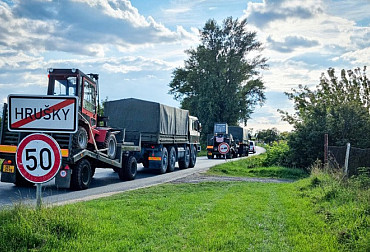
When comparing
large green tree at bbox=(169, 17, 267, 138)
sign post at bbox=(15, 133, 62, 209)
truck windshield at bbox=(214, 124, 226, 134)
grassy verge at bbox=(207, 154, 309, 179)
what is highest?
large green tree at bbox=(169, 17, 267, 138)

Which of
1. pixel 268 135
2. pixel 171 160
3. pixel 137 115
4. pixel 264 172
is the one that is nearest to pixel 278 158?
pixel 264 172

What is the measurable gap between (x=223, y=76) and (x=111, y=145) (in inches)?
1538

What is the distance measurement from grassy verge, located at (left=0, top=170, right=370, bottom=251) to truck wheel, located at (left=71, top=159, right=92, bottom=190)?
4.59 metres

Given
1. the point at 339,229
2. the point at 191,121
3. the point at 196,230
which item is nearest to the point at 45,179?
the point at 196,230

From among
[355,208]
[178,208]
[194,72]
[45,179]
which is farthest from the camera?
[194,72]

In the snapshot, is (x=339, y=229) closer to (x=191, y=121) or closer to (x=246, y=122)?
(x=191, y=121)

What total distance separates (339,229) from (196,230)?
2.39 m

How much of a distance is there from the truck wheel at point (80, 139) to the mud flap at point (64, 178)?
886 millimetres

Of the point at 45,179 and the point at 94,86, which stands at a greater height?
the point at 94,86

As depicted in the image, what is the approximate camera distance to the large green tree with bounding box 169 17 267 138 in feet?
173

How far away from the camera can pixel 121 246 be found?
5680 mm

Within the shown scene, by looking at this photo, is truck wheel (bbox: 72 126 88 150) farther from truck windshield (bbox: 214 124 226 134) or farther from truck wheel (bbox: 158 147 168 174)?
truck windshield (bbox: 214 124 226 134)

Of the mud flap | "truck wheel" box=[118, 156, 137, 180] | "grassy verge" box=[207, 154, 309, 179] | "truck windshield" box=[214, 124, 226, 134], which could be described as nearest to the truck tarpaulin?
"truck wheel" box=[118, 156, 137, 180]

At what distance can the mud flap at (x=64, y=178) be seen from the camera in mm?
12867
